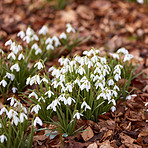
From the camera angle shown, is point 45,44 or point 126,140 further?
point 45,44

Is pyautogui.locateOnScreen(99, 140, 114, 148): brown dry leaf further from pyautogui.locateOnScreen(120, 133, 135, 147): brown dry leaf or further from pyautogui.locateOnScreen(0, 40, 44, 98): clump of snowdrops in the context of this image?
pyautogui.locateOnScreen(0, 40, 44, 98): clump of snowdrops

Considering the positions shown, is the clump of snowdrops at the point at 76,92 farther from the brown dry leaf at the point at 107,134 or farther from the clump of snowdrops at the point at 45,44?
the clump of snowdrops at the point at 45,44

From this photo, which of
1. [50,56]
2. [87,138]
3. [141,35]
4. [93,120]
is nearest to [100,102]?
[93,120]

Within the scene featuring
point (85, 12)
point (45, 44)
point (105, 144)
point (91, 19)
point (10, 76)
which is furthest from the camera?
point (85, 12)

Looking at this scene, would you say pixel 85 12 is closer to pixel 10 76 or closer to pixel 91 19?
pixel 91 19

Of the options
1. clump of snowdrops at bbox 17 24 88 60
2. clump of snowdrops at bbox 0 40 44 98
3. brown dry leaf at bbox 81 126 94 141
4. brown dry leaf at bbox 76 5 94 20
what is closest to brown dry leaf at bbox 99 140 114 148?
brown dry leaf at bbox 81 126 94 141

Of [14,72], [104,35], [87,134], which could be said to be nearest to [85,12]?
[104,35]

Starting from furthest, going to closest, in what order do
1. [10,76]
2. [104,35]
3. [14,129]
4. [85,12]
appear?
[85,12] < [104,35] < [10,76] < [14,129]

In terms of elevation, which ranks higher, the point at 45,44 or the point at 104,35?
the point at 45,44

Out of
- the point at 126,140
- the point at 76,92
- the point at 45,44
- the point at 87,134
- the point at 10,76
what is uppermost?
the point at 45,44

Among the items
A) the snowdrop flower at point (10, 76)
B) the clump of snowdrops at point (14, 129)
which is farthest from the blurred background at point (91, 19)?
the clump of snowdrops at point (14, 129)
